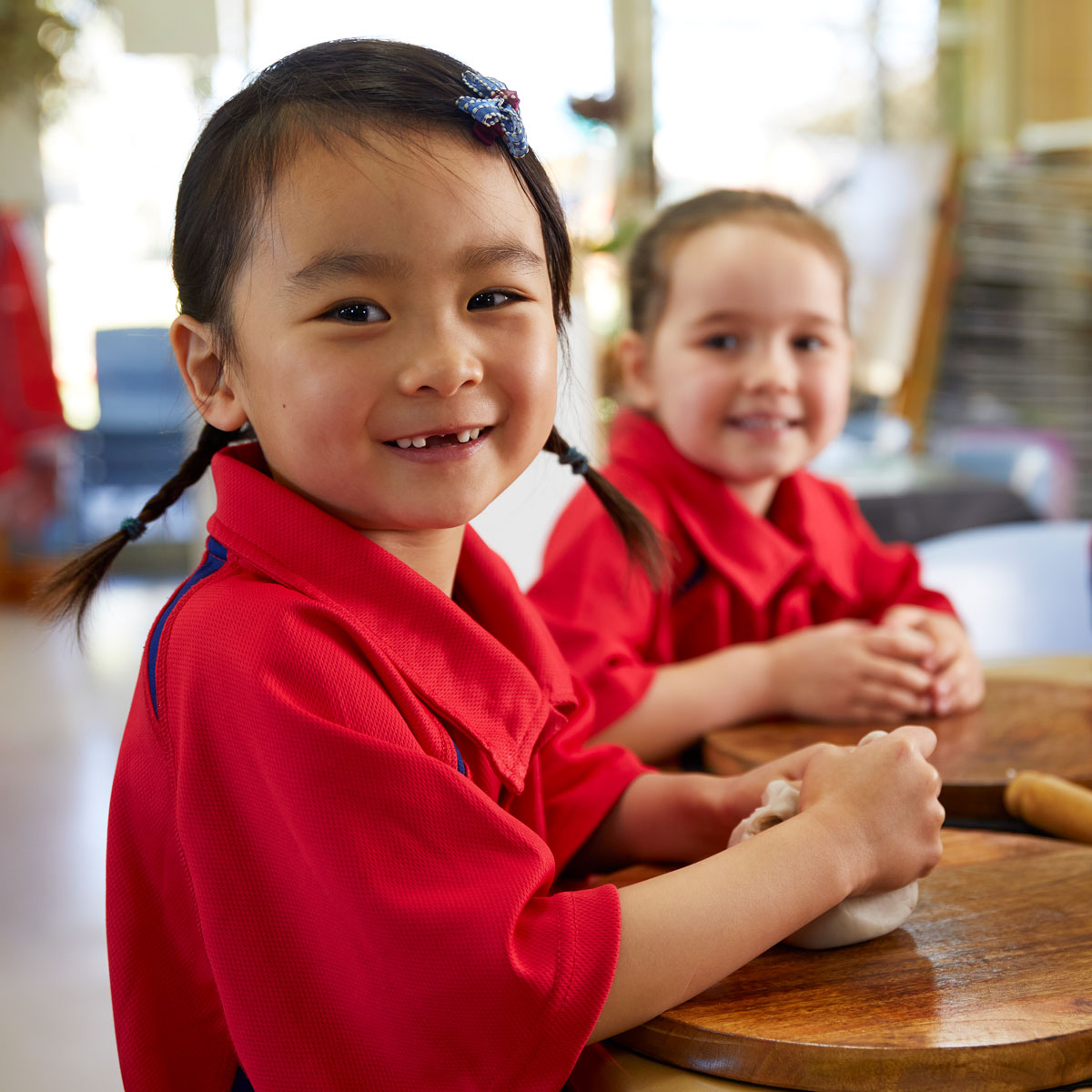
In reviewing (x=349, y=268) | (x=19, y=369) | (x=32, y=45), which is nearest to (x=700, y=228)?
(x=349, y=268)

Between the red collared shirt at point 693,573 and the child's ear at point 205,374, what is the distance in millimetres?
402

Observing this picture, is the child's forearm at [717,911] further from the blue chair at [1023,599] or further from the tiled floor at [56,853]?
the blue chair at [1023,599]

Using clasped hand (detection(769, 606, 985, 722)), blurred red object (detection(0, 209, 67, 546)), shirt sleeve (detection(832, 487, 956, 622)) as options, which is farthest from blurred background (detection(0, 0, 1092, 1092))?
clasped hand (detection(769, 606, 985, 722))

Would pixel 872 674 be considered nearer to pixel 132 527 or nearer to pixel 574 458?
pixel 574 458

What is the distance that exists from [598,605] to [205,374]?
1.48 ft

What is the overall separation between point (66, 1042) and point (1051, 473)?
10.3 feet

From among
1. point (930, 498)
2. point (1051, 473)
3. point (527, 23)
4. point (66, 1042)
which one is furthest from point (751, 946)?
point (527, 23)

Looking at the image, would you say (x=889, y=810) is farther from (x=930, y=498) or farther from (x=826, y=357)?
(x=930, y=498)

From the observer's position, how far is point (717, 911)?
1.97 feet

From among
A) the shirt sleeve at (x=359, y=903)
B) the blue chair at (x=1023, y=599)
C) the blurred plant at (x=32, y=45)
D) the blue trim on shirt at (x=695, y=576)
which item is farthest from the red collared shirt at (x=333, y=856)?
the blurred plant at (x=32, y=45)

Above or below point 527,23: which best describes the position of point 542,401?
below

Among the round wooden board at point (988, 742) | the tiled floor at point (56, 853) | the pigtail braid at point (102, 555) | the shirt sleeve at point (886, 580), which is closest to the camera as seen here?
the pigtail braid at point (102, 555)

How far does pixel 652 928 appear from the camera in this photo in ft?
1.92

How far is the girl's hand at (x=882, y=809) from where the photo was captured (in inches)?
25.2
